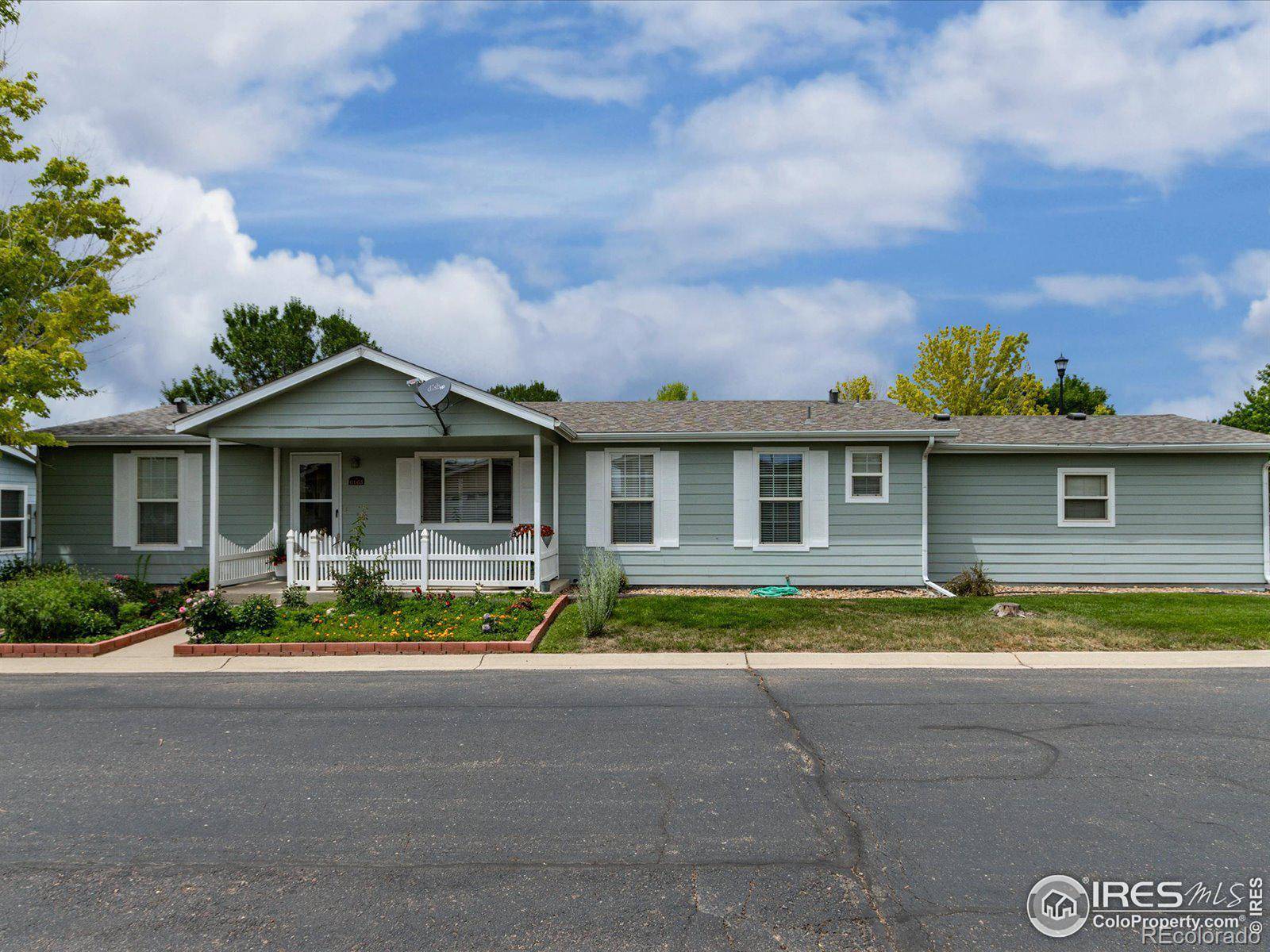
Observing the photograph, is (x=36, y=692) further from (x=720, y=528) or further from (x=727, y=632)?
(x=720, y=528)

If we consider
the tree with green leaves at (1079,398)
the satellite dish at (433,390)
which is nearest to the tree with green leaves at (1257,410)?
the tree with green leaves at (1079,398)

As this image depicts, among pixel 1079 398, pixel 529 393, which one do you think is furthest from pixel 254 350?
pixel 1079 398

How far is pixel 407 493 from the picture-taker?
1453 cm

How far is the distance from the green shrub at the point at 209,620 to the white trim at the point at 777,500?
28.6 feet

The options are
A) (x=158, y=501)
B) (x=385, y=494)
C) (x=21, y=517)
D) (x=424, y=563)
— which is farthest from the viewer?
(x=158, y=501)

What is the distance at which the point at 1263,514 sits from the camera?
1447 cm

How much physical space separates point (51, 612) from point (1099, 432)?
58.3 feet

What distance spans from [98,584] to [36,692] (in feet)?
12.3

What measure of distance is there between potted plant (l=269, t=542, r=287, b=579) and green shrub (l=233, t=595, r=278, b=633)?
436cm

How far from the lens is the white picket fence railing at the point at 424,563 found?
1232cm

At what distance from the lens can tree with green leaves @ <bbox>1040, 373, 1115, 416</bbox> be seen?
131 feet

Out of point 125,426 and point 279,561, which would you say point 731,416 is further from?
point 125,426

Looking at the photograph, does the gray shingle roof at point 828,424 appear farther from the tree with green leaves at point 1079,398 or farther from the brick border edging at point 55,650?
the tree with green leaves at point 1079,398

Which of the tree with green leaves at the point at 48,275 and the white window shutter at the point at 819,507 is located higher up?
the tree with green leaves at the point at 48,275
